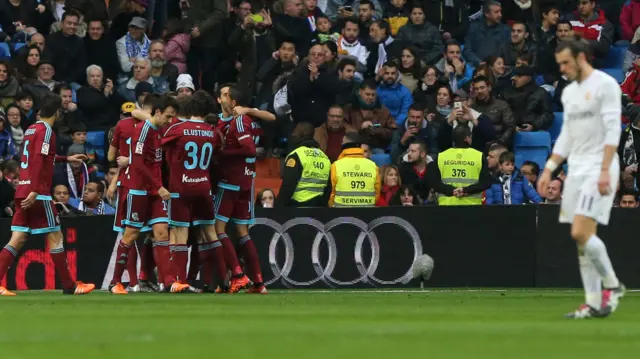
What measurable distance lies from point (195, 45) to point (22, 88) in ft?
10.8

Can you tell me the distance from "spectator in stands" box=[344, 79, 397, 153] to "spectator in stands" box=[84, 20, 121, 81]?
13.7 feet

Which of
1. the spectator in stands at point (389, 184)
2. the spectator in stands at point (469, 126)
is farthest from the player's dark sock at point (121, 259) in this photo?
the spectator in stands at point (469, 126)

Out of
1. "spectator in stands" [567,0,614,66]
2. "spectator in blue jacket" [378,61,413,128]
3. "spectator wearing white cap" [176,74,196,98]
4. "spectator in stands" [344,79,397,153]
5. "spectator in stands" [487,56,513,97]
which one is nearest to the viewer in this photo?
"spectator wearing white cap" [176,74,196,98]

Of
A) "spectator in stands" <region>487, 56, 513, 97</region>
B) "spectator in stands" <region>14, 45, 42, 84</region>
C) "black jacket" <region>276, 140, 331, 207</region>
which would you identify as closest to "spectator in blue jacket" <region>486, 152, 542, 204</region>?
"black jacket" <region>276, 140, 331, 207</region>

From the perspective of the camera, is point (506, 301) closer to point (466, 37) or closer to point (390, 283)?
point (390, 283)

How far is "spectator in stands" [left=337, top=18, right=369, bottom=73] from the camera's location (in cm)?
2542

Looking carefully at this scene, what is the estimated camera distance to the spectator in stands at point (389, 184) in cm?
2203

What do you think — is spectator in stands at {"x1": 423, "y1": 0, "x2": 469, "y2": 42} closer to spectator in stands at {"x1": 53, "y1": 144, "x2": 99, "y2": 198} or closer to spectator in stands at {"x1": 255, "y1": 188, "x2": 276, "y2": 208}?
spectator in stands at {"x1": 255, "y1": 188, "x2": 276, "y2": 208}

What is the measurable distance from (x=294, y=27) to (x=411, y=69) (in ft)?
6.96

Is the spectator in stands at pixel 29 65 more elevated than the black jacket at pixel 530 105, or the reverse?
the spectator in stands at pixel 29 65

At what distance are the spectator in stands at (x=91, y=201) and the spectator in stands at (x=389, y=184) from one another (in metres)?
3.97

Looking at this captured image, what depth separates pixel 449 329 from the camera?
10.4 meters

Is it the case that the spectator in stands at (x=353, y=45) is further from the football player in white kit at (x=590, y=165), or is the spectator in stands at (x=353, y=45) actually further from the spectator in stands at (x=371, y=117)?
the football player in white kit at (x=590, y=165)

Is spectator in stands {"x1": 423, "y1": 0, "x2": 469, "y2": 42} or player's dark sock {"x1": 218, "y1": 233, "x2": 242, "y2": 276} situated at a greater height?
spectator in stands {"x1": 423, "y1": 0, "x2": 469, "y2": 42}
